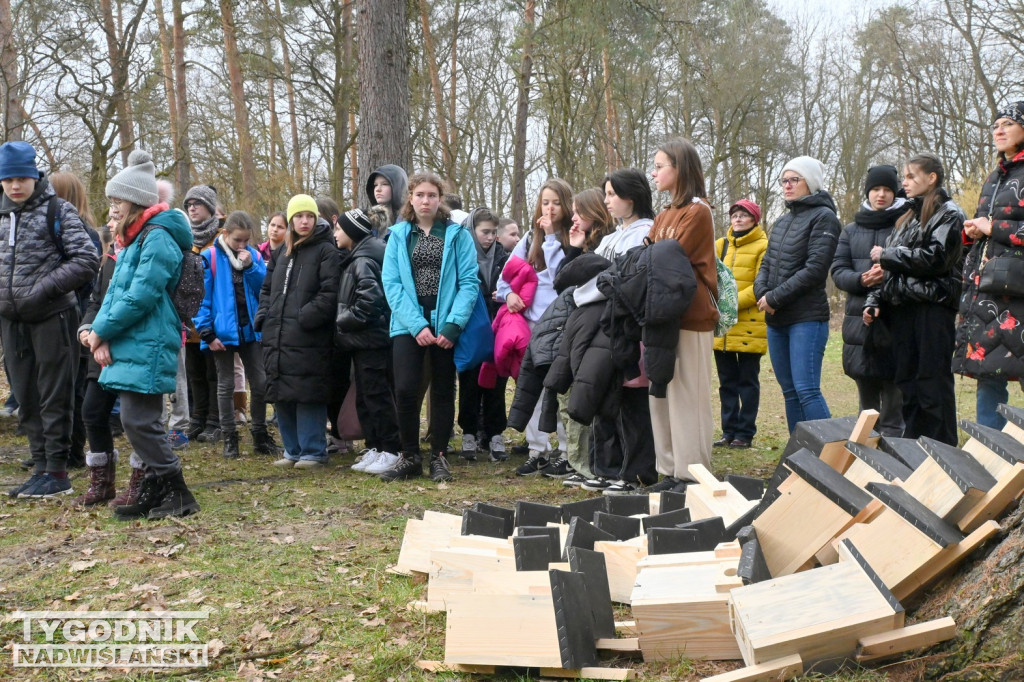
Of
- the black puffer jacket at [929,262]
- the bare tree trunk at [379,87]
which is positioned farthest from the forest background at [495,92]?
the black puffer jacket at [929,262]

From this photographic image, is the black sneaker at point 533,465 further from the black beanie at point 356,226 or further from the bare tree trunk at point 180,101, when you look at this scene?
the bare tree trunk at point 180,101

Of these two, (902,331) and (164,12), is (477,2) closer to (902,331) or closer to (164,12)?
(164,12)

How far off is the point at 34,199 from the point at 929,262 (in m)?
5.79

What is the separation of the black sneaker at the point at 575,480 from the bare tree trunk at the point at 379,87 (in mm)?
4140

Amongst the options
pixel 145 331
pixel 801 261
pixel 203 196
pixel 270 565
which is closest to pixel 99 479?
pixel 145 331

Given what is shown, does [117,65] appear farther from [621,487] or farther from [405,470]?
[621,487]

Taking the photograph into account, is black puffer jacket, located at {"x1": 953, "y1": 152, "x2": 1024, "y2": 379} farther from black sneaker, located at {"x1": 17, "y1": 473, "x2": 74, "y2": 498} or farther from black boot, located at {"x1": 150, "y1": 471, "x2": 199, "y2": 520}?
black sneaker, located at {"x1": 17, "y1": 473, "x2": 74, "y2": 498}

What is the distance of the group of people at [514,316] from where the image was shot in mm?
5352

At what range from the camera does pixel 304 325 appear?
22.9 feet

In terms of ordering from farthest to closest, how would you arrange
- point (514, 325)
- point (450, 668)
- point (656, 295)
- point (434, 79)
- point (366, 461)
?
point (434, 79), point (514, 325), point (366, 461), point (656, 295), point (450, 668)

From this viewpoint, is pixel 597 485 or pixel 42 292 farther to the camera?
pixel 597 485

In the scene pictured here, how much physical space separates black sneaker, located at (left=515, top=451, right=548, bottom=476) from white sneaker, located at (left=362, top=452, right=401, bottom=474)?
36.3 inches

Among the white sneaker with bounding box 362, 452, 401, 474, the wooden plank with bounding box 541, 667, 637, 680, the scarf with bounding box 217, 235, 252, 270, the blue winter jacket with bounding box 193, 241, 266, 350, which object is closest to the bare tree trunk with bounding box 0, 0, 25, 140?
the scarf with bounding box 217, 235, 252, 270

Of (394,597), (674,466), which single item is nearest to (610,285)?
(674,466)
